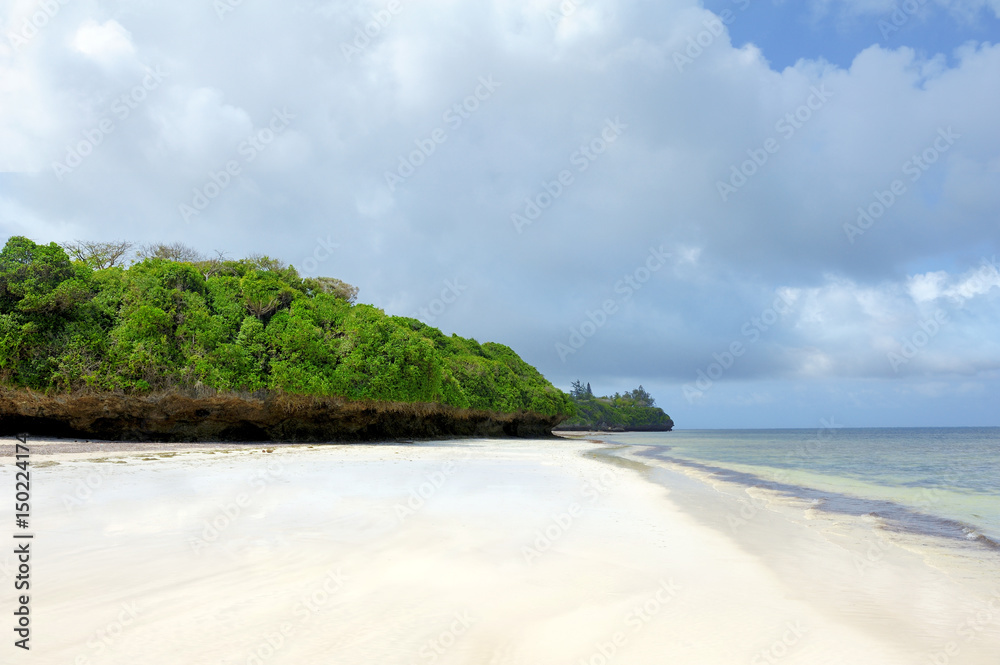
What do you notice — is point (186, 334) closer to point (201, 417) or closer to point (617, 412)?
point (201, 417)

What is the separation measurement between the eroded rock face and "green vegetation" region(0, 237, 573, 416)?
1.69 ft

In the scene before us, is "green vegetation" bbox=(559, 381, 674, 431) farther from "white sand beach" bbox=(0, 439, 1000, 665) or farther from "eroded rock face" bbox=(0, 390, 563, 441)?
"white sand beach" bbox=(0, 439, 1000, 665)

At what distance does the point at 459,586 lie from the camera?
184 inches

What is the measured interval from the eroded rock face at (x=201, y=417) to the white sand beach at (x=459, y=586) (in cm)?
1618

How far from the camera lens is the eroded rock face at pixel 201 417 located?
858 inches

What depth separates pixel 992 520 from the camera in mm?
10117

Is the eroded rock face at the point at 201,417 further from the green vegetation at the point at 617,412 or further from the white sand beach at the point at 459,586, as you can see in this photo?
the green vegetation at the point at 617,412

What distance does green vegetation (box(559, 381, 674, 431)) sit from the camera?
124 meters

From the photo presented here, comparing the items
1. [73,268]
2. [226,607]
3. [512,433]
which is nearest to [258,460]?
[226,607]

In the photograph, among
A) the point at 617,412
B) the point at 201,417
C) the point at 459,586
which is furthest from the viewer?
the point at 617,412

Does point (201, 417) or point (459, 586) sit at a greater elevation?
point (201, 417)

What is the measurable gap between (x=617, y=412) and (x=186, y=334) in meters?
115

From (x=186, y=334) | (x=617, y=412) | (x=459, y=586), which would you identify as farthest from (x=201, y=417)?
(x=617, y=412)

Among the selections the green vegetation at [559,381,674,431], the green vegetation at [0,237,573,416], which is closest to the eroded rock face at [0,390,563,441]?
the green vegetation at [0,237,573,416]
